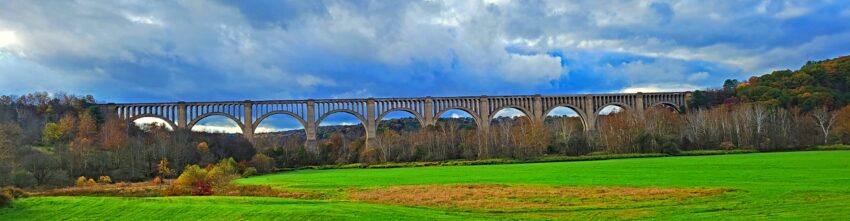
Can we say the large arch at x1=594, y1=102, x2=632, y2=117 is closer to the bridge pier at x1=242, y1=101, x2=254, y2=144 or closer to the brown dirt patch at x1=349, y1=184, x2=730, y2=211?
the bridge pier at x1=242, y1=101, x2=254, y2=144

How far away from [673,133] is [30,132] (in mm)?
65739

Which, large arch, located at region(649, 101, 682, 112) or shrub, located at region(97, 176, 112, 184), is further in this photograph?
large arch, located at region(649, 101, 682, 112)

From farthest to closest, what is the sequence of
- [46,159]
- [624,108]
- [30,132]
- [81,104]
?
[624,108] < [81,104] < [30,132] < [46,159]

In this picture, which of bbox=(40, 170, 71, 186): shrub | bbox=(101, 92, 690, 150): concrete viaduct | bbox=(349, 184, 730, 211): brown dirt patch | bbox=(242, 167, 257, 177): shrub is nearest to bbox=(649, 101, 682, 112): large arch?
bbox=(101, 92, 690, 150): concrete viaduct

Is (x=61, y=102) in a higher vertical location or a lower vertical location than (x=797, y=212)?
higher

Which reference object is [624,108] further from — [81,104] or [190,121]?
[81,104]

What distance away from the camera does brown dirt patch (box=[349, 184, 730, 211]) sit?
66.3 ft

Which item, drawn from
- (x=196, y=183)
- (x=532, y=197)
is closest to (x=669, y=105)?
(x=532, y=197)

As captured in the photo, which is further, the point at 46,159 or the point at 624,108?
the point at 624,108

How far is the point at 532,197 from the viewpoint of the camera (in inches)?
914

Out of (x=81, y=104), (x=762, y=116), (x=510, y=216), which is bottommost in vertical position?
(x=510, y=216)

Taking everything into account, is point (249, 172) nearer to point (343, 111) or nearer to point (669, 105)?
point (343, 111)

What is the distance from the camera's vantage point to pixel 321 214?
1759 cm

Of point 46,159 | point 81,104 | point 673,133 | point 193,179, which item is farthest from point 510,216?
point 81,104
